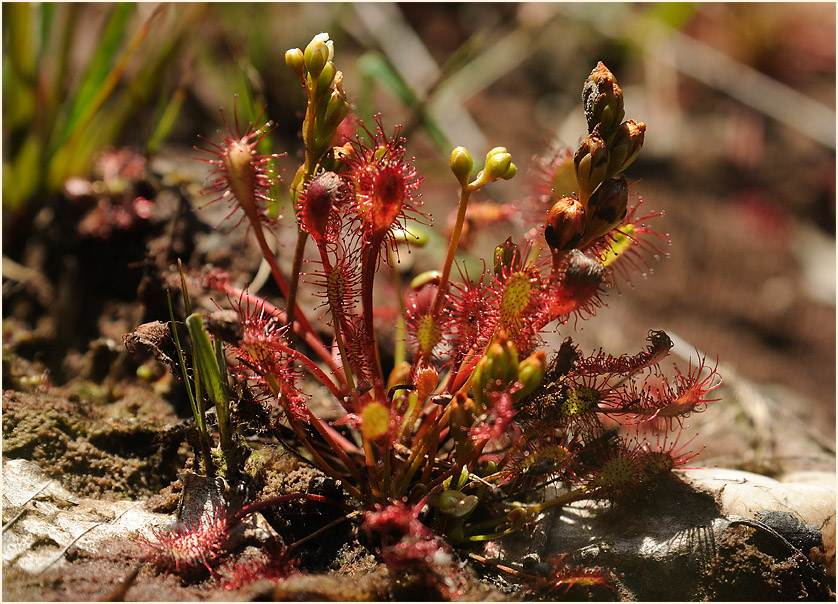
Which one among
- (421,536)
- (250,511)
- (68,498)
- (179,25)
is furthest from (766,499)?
(179,25)

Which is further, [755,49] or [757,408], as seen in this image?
[755,49]

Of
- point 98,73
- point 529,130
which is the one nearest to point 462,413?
point 98,73

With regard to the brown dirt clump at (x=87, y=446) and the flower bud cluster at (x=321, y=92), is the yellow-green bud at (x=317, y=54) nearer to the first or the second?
the flower bud cluster at (x=321, y=92)

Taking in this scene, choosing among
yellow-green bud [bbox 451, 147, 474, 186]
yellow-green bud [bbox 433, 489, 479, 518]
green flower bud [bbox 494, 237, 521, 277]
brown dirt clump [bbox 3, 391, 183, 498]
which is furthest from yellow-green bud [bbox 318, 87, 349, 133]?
brown dirt clump [bbox 3, 391, 183, 498]

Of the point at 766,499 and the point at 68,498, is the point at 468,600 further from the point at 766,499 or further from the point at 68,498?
the point at 68,498

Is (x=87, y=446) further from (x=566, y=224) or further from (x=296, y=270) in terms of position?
(x=566, y=224)

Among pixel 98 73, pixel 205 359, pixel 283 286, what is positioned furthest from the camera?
pixel 98 73

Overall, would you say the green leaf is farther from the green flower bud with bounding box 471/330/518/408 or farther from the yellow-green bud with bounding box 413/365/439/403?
the green flower bud with bounding box 471/330/518/408
